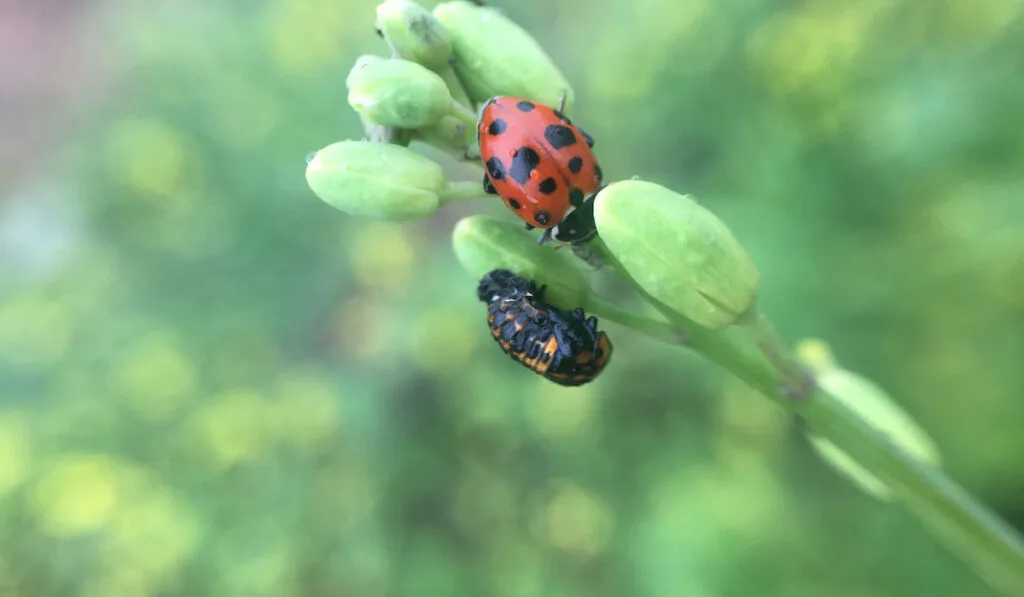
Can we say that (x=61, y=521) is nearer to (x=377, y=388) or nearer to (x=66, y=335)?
(x=66, y=335)

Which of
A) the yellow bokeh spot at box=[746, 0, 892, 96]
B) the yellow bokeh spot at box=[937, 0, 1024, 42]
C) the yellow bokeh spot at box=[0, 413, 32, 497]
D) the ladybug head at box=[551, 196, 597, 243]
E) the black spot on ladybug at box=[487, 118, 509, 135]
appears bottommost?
the yellow bokeh spot at box=[0, 413, 32, 497]

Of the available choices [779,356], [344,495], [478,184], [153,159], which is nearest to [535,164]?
[478,184]

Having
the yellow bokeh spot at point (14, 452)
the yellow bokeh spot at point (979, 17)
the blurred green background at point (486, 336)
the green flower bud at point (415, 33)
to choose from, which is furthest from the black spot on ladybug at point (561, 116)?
the yellow bokeh spot at point (14, 452)

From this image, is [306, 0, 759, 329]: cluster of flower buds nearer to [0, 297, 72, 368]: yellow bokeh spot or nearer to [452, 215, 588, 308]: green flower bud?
[452, 215, 588, 308]: green flower bud

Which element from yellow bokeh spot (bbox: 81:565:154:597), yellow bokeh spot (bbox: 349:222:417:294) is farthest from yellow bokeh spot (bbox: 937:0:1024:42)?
yellow bokeh spot (bbox: 81:565:154:597)

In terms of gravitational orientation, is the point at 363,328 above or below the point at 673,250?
above

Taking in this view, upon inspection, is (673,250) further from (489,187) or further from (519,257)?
(489,187)

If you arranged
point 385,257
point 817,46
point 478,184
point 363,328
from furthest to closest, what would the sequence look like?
point 363,328
point 385,257
point 817,46
point 478,184
